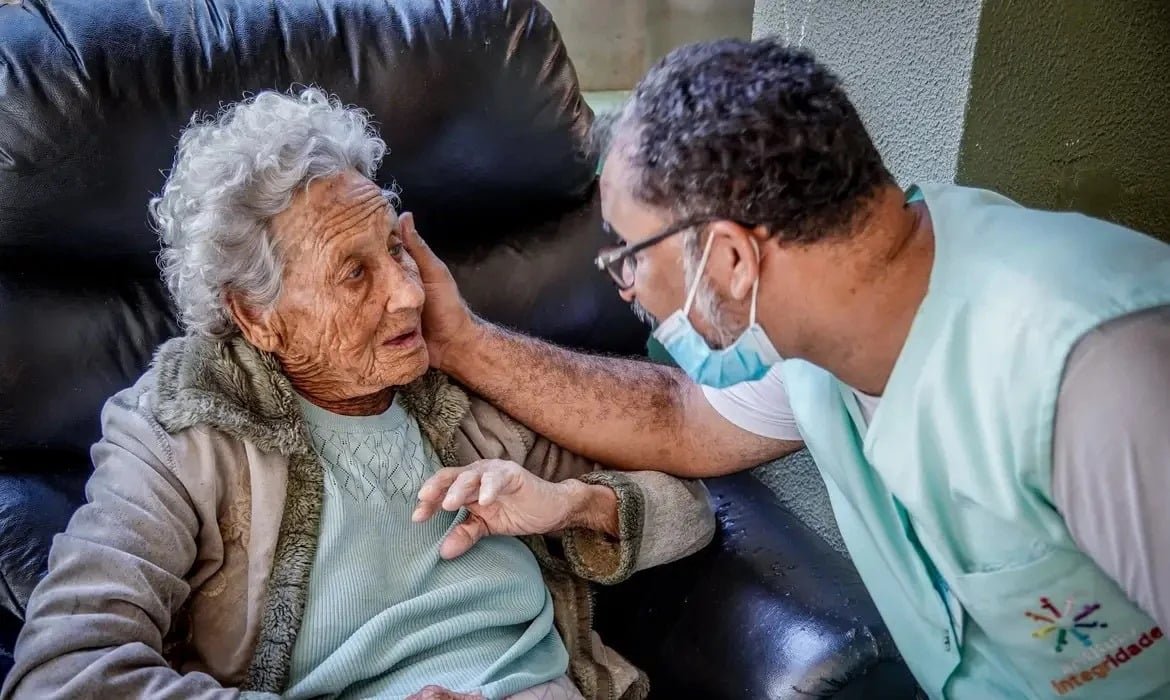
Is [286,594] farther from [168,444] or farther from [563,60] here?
[563,60]

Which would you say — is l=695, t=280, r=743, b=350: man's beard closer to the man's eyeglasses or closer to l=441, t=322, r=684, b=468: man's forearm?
the man's eyeglasses

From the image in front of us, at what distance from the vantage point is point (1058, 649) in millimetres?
1104

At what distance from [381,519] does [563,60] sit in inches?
34.3

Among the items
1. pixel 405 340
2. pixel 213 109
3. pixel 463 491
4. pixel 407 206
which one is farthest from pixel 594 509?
pixel 213 109

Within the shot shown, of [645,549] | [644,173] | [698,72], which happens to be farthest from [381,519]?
[698,72]

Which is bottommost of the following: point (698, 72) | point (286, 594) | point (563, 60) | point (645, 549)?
point (645, 549)

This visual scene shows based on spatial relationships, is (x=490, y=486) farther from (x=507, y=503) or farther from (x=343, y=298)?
(x=343, y=298)

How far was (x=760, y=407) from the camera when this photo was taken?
1541mm

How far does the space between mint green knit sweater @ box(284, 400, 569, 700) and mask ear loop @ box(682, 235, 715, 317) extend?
0.56 metres

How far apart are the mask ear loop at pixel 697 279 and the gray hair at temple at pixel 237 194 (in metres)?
0.58

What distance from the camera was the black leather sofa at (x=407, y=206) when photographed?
4.67 ft

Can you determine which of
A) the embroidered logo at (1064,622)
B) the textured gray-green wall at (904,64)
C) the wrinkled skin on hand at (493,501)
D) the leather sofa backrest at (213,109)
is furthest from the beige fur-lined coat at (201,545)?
the textured gray-green wall at (904,64)

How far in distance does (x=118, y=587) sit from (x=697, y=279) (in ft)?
2.49

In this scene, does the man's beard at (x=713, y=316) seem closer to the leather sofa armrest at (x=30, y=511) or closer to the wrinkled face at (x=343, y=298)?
the wrinkled face at (x=343, y=298)
